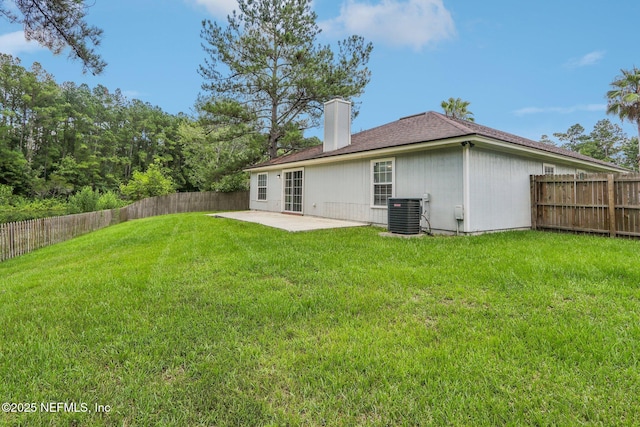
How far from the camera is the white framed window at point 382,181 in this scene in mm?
8742

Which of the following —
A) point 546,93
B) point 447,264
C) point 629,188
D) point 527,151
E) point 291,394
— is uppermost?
point 546,93

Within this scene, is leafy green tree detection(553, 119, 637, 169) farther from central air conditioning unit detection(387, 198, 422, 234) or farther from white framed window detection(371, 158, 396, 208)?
central air conditioning unit detection(387, 198, 422, 234)

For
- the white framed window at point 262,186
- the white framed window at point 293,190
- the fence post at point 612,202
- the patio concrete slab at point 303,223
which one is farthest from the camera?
the white framed window at point 262,186

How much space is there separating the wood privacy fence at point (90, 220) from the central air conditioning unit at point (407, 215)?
9692 mm

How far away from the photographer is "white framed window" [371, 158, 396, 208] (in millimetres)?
8742

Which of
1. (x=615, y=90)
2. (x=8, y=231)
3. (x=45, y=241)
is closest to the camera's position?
(x=8, y=231)

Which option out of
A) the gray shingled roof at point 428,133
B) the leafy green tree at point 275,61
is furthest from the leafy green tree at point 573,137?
the leafy green tree at point 275,61

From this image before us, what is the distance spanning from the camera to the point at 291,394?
69.6 inches

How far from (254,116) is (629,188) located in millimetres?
15939

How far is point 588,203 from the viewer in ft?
24.0

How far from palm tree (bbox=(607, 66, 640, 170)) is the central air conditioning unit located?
24.1 meters

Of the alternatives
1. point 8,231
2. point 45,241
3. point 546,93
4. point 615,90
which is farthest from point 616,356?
point 615,90

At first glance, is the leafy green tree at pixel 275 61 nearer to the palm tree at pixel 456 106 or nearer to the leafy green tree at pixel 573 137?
the palm tree at pixel 456 106

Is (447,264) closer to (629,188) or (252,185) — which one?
(629,188)
